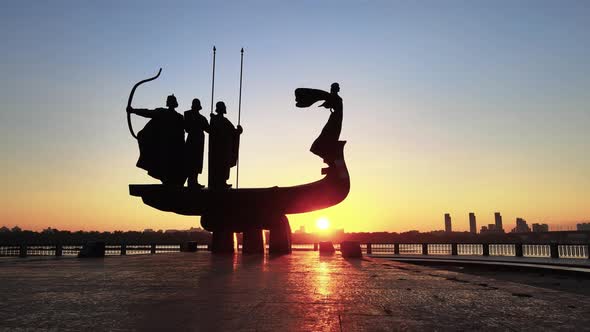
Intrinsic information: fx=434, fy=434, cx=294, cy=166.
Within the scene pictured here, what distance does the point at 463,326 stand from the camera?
3.86 metres

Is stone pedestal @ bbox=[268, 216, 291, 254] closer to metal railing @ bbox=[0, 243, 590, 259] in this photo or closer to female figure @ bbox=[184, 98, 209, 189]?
female figure @ bbox=[184, 98, 209, 189]

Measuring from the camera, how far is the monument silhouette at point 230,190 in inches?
667

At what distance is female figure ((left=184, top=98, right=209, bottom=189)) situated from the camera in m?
18.7

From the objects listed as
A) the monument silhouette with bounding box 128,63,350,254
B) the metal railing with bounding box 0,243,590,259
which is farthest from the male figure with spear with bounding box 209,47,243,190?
the metal railing with bounding box 0,243,590,259

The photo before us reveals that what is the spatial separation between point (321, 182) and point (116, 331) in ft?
44.3

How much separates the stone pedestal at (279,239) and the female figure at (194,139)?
379cm

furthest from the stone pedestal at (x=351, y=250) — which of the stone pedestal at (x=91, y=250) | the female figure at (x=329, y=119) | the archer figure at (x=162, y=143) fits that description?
the stone pedestal at (x=91, y=250)

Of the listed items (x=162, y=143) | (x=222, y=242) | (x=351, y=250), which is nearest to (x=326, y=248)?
(x=351, y=250)

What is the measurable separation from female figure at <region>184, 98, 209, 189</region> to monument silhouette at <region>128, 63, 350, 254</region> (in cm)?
5

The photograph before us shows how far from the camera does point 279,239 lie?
18.3 m

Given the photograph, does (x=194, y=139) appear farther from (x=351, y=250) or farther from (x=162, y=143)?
(x=351, y=250)

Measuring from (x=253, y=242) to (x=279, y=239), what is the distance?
1.22 meters

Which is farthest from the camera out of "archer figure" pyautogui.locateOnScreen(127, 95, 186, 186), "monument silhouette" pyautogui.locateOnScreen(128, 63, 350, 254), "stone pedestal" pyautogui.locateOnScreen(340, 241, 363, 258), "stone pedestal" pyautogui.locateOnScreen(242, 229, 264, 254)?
"stone pedestal" pyautogui.locateOnScreen(242, 229, 264, 254)

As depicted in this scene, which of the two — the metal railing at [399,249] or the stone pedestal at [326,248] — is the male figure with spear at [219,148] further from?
the metal railing at [399,249]
